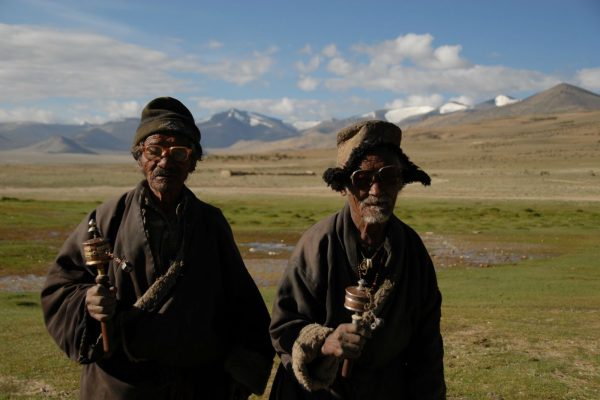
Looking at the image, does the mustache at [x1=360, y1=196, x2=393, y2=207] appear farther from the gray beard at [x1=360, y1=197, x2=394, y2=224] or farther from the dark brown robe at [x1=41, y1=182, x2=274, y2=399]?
the dark brown robe at [x1=41, y1=182, x2=274, y2=399]

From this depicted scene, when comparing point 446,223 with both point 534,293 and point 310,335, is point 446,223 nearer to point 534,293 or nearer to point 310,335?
point 534,293

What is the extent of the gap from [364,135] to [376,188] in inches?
12.1

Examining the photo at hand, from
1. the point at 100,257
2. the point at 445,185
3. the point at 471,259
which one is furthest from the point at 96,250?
the point at 445,185

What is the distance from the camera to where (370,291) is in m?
3.44

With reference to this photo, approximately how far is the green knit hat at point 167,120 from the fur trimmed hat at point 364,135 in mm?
883

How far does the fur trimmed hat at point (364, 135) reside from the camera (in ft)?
11.9

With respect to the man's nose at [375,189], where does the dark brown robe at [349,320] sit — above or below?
below

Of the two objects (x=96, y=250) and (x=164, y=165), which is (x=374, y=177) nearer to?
(x=164, y=165)

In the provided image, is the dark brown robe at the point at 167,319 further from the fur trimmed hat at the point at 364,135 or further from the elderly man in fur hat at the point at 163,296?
the fur trimmed hat at the point at 364,135

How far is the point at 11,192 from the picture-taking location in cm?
4731

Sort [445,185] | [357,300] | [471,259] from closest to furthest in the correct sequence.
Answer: [357,300] < [471,259] < [445,185]

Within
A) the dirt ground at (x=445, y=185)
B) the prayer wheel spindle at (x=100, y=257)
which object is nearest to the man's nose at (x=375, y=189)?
the prayer wheel spindle at (x=100, y=257)

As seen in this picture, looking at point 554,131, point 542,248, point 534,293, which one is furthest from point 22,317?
point 554,131

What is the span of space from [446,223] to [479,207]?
836 cm
